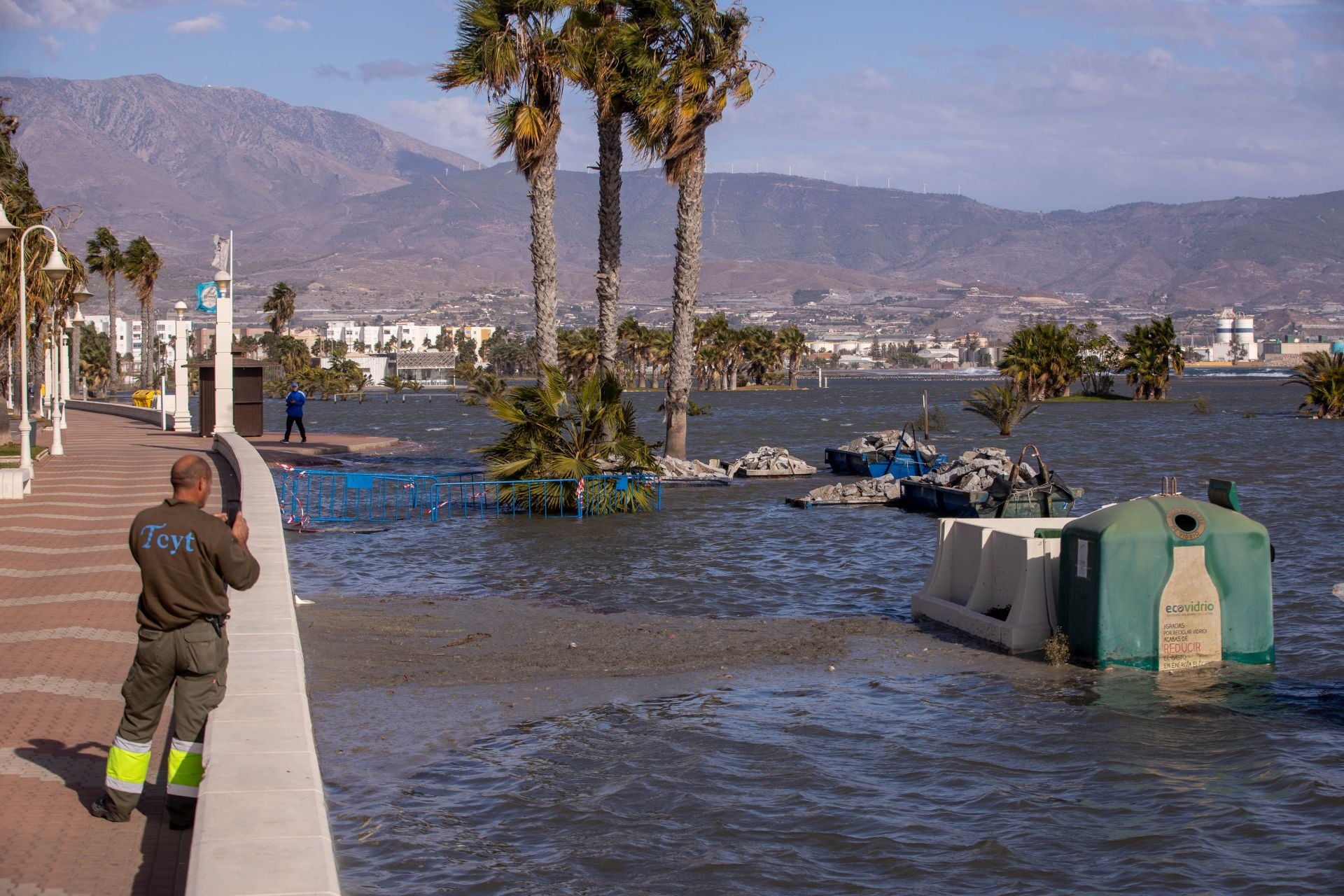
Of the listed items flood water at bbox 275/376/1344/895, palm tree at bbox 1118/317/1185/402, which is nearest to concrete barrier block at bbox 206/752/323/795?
flood water at bbox 275/376/1344/895

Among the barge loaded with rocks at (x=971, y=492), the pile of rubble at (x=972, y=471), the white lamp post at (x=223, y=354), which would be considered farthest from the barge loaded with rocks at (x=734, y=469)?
the white lamp post at (x=223, y=354)

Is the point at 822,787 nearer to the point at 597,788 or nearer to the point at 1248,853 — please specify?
the point at 597,788

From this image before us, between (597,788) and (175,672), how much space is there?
3397 mm

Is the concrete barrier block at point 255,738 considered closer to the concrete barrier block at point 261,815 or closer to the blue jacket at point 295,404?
the concrete barrier block at point 261,815

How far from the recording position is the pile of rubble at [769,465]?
36344mm

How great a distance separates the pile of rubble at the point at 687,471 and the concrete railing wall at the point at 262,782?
951 inches

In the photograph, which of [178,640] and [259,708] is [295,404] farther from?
[178,640]

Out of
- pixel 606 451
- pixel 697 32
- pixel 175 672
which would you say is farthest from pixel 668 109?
pixel 175 672

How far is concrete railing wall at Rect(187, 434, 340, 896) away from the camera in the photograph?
469cm

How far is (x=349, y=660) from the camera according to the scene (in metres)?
12.5

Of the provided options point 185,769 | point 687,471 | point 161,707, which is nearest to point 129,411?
point 687,471

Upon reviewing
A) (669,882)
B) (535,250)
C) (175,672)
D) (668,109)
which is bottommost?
(669,882)

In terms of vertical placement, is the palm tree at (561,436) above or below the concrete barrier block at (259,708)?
above

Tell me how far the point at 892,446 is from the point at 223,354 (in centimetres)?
1741
